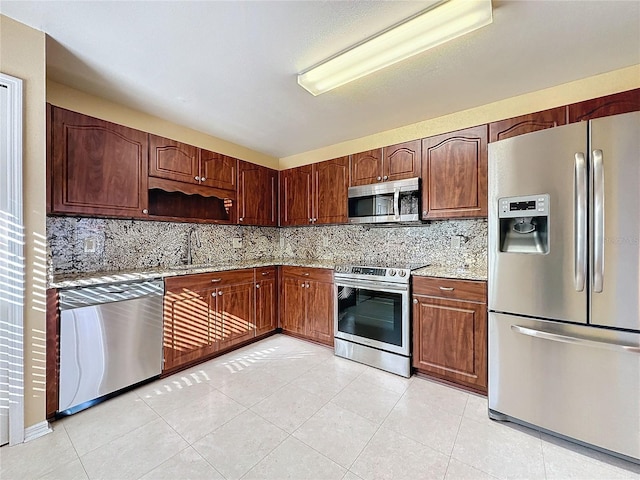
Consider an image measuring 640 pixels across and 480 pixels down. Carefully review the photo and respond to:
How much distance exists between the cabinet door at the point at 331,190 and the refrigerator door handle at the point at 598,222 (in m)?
2.04

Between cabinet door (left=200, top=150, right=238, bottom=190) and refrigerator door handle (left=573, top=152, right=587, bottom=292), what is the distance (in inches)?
119

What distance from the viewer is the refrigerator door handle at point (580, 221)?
4.93 feet

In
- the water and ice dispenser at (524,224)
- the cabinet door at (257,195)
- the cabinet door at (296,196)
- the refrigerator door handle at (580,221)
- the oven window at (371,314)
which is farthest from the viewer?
the cabinet door at (296,196)

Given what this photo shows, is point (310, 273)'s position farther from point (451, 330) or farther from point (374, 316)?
point (451, 330)

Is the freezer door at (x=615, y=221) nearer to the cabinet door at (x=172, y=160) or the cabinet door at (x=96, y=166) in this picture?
the cabinet door at (x=172, y=160)

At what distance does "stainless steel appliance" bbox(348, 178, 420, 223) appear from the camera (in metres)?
2.62

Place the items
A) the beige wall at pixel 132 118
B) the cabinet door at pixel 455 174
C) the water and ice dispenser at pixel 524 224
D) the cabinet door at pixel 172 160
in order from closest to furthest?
the water and ice dispenser at pixel 524 224 < the beige wall at pixel 132 118 < the cabinet door at pixel 455 174 < the cabinet door at pixel 172 160

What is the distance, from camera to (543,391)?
5.37 feet

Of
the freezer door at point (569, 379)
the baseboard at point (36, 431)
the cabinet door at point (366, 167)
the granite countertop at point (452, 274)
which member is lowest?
the baseboard at point (36, 431)

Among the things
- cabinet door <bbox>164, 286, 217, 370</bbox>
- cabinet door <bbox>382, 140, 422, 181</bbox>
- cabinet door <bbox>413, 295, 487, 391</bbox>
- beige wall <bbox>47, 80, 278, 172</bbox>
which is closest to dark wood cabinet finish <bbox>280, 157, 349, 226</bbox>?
cabinet door <bbox>382, 140, 422, 181</bbox>

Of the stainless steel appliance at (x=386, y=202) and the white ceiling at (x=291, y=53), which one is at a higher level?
the white ceiling at (x=291, y=53)

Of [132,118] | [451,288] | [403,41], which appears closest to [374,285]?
[451,288]

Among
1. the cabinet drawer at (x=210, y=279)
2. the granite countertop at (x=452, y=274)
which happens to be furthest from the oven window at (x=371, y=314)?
the cabinet drawer at (x=210, y=279)

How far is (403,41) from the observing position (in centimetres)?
158
